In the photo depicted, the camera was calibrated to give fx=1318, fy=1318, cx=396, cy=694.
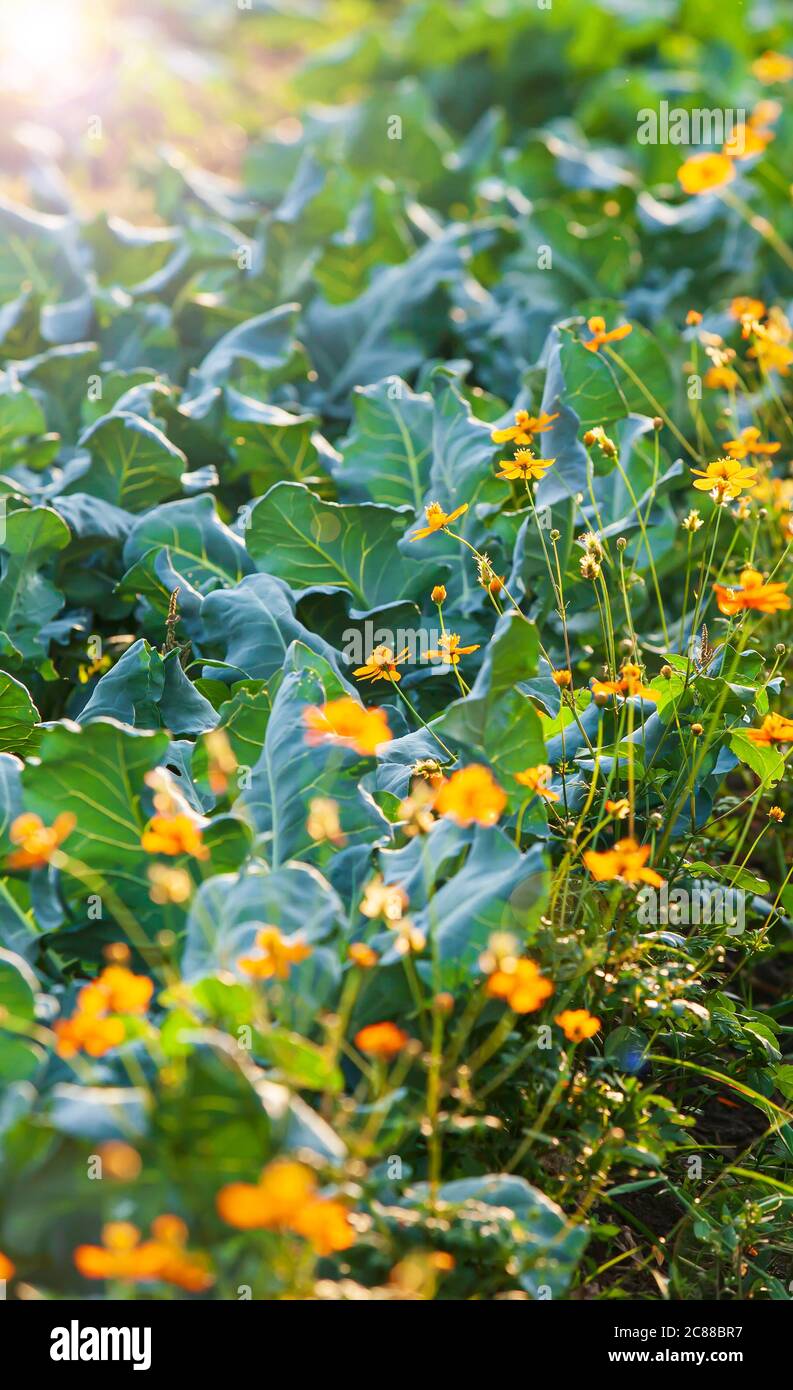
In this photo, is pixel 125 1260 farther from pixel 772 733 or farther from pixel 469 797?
pixel 772 733

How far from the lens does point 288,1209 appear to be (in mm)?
1126

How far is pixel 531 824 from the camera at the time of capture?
6.25 feet

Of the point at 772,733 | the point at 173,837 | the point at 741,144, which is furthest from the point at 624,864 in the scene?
the point at 741,144

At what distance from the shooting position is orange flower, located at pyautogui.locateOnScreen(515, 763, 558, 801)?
1.77 m

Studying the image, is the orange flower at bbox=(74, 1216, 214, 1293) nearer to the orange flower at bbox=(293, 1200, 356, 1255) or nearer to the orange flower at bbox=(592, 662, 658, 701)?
the orange flower at bbox=(293, 1200, 356, 1255)

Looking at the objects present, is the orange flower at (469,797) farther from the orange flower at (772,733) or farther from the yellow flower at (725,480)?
the yellow flower at (725,480)

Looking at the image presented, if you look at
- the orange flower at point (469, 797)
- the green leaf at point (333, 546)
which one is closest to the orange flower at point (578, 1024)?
the orange flower at point (469, 797)

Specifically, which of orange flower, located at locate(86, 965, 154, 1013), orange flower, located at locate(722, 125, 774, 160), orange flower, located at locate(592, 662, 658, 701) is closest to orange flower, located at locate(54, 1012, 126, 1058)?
orange flower, located at locate(86, 965, 154, 1013)

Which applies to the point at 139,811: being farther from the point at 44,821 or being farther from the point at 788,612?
the point at 788,612

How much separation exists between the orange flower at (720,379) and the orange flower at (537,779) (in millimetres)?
1265

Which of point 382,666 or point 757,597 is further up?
point 757,597

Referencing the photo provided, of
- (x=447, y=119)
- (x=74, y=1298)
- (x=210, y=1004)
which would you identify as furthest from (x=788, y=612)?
(x=447, y=119)

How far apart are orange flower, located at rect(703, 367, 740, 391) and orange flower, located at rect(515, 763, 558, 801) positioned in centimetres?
127

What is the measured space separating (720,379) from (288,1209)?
2.30 metres
